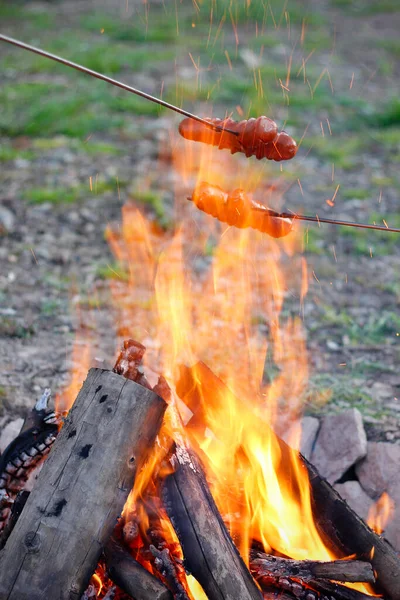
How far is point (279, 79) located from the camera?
9.38 metres

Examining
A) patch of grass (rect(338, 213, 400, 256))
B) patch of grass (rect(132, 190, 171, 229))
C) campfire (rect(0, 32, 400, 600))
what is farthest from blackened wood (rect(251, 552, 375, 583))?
patch of grass (rect(132, 190, 171, 229))

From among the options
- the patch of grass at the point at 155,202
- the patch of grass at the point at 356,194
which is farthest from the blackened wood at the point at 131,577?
the patch of grass at the point at 356,194

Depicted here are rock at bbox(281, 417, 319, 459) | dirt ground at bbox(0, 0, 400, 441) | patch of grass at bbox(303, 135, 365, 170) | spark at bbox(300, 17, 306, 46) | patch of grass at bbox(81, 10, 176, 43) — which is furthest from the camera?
spark at bbox(300, 17, 306, 46)

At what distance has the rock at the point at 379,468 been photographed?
3.15 metres

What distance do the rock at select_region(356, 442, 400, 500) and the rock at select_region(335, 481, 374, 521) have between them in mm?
54

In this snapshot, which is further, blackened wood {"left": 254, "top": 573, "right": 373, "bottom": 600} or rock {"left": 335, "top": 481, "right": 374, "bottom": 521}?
rock {"left": 335, "top": 481, "right": 374, "bottom": 521}

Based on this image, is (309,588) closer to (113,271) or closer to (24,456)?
(24,456)

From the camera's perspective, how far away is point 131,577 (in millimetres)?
2193

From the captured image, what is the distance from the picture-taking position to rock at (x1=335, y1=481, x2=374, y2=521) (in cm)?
308

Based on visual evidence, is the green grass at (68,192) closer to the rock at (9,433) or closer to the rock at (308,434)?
the rock at (9,433)

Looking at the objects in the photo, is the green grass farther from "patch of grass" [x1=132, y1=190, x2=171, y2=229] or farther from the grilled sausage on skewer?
the grilled sausage on skewer

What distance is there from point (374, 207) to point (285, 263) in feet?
4.88

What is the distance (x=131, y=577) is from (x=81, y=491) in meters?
0.34

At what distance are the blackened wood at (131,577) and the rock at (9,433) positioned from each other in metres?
1.12
